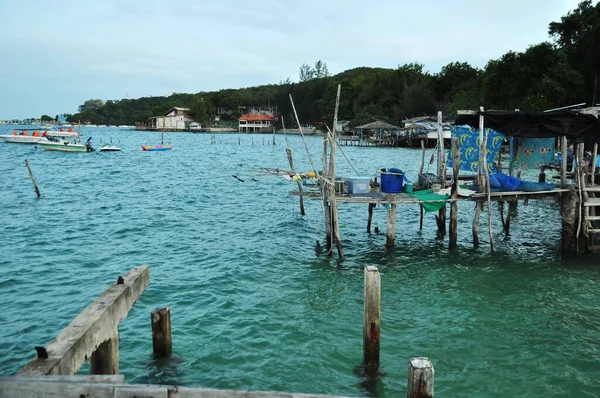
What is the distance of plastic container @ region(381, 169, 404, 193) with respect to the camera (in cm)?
1580

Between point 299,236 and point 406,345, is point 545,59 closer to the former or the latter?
point 299,236

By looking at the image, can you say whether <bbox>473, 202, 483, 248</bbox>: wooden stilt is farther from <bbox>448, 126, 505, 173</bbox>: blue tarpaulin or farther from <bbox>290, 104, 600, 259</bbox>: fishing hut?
<bbox>448, 126, 505, 173</bbox>: blue tarpaulin

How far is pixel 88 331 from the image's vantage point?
5289mm

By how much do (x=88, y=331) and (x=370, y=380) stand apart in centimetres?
501

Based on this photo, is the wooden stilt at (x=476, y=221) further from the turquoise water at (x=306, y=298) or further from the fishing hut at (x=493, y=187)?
the turquoise water at (x=306, y=298)

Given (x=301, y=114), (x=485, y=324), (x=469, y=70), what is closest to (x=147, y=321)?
(x=485, y=324)

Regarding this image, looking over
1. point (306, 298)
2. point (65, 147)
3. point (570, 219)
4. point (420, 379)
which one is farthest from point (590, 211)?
point (65, 147)

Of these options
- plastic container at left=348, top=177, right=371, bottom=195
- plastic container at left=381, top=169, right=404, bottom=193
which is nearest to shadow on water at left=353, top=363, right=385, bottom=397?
plastic container at left=348, top=177, right=371, bottom=195

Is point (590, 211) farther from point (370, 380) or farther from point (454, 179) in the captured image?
point (370, 380)

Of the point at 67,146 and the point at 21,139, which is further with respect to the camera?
the point at 21,139

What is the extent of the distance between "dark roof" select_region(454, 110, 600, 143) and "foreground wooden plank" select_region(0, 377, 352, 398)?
13.2m

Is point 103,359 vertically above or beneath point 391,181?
beneath

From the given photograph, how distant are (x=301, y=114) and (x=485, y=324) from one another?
138m

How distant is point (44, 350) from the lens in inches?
181
